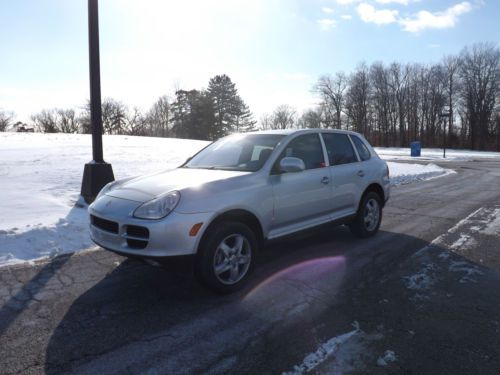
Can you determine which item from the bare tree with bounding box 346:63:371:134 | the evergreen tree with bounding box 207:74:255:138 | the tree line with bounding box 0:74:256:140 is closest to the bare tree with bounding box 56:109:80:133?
the tree line with bounding box 0:74:256:140

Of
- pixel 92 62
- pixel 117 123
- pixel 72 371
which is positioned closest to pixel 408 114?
pixel 117 123

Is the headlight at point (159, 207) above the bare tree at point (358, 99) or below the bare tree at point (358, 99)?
below

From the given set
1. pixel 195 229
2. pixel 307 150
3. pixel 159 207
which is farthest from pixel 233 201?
pixel 307 150

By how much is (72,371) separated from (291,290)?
84.8 inches

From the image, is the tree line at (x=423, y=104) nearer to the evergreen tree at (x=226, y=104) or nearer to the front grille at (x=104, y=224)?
the evergreen tree at (x=226, y=104)

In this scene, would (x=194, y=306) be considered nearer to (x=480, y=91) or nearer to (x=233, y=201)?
(x=233, y=201)

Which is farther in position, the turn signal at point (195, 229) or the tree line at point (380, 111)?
the tree line at point (380, 111)

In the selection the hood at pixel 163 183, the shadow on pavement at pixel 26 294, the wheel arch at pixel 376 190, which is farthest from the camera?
the wheel arch at pixel 376 190

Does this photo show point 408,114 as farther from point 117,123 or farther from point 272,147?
point 272,147

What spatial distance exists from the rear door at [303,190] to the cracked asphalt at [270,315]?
0.57 m

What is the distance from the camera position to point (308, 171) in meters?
4.70

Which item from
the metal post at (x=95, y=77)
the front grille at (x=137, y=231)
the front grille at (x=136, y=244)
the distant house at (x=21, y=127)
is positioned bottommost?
the front grille at (x=136, y=244)

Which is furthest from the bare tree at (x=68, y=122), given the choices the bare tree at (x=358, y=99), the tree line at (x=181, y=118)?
the bare tree at (x=358, y=99)

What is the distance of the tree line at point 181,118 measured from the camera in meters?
62.5
